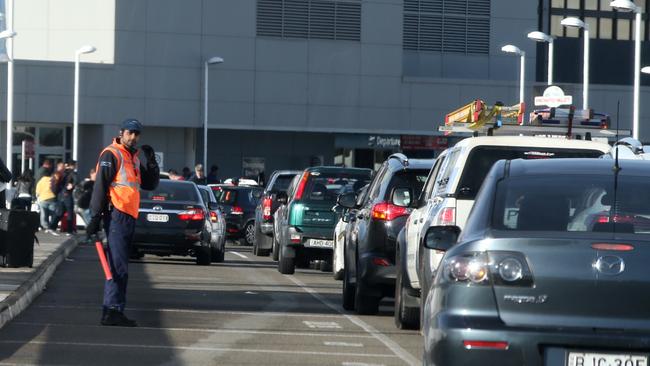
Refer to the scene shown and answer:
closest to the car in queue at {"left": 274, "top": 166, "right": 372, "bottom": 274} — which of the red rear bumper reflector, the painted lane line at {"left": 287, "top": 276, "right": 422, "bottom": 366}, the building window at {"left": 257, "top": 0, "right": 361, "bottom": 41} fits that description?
the painted lane line at {"left": 287, "top": 276, "right": 422, "bottom": 366}

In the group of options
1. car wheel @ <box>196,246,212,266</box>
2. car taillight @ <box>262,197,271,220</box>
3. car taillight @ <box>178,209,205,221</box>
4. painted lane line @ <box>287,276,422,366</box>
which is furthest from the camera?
car taillight @ <box>262,197,271,220</box>

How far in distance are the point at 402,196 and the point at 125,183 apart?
9.72ft

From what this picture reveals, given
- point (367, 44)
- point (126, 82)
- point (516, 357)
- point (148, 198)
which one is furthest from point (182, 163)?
point (516, 357)

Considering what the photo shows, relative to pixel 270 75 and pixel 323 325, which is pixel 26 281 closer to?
pixel 323 325

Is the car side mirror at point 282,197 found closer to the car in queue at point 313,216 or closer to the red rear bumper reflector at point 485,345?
the car in queue at point 313,216

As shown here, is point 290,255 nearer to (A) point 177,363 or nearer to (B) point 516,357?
(A) point 177,363

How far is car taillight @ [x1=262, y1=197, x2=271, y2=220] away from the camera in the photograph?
2905cm

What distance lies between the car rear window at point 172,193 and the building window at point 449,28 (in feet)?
137

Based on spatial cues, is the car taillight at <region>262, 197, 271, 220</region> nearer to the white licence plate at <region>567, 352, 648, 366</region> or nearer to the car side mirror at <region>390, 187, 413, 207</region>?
the car side mirror at <region>390, 187, 413, 207</region>

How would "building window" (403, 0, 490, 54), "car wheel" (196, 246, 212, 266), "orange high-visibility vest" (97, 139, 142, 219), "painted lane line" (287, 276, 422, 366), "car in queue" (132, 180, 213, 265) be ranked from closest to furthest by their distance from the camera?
"painted lane line" (287, 276, 422, 366) → "orange high-visibility vest" (97, 139, 142, 219) → "car in queue" (132, 180, 213, 265) → "car wheel" (196, 246, 212, 266) → "building window" (403, 0, 490, 54)

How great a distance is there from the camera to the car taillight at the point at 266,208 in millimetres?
29048

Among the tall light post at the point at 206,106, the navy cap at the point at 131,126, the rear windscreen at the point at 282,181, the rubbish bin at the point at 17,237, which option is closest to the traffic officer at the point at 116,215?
the navy cap at the point at 131,126

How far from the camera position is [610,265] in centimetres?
728

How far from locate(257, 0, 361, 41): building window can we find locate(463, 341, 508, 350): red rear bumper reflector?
56.2 metres
